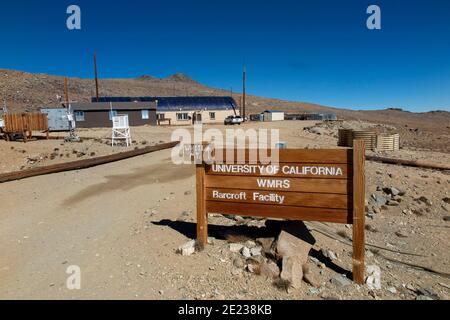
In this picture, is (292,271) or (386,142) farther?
(386,142)

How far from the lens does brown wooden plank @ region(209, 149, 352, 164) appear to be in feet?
15.6

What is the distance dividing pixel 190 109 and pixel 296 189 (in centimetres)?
5335

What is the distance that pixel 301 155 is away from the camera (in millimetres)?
4984

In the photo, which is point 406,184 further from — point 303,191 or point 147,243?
point 147,243

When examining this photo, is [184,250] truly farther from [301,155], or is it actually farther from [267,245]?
[301,155]

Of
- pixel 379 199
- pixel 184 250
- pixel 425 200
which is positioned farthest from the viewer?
pixel 425 200

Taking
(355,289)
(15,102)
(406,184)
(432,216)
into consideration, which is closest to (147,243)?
(355,289)

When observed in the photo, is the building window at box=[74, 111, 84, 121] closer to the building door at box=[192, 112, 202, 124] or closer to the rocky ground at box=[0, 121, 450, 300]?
the building door at box=[192, 112, 202, 124]

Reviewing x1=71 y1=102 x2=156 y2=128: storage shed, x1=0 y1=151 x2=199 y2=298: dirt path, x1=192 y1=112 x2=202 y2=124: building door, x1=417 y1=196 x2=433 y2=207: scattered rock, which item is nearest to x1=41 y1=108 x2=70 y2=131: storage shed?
x1=71 y1=102 x2=156 y2=128: storage shed

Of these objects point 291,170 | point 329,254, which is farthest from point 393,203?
point 291,170

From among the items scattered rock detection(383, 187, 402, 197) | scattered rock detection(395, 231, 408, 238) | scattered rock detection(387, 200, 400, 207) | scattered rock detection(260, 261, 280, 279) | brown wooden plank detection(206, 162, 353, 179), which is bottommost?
scattered rock detection(395, 231, 408, 238)

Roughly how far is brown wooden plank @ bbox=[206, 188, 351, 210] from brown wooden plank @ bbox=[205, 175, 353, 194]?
6 centimetres

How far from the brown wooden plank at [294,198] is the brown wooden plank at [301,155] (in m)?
0.48
